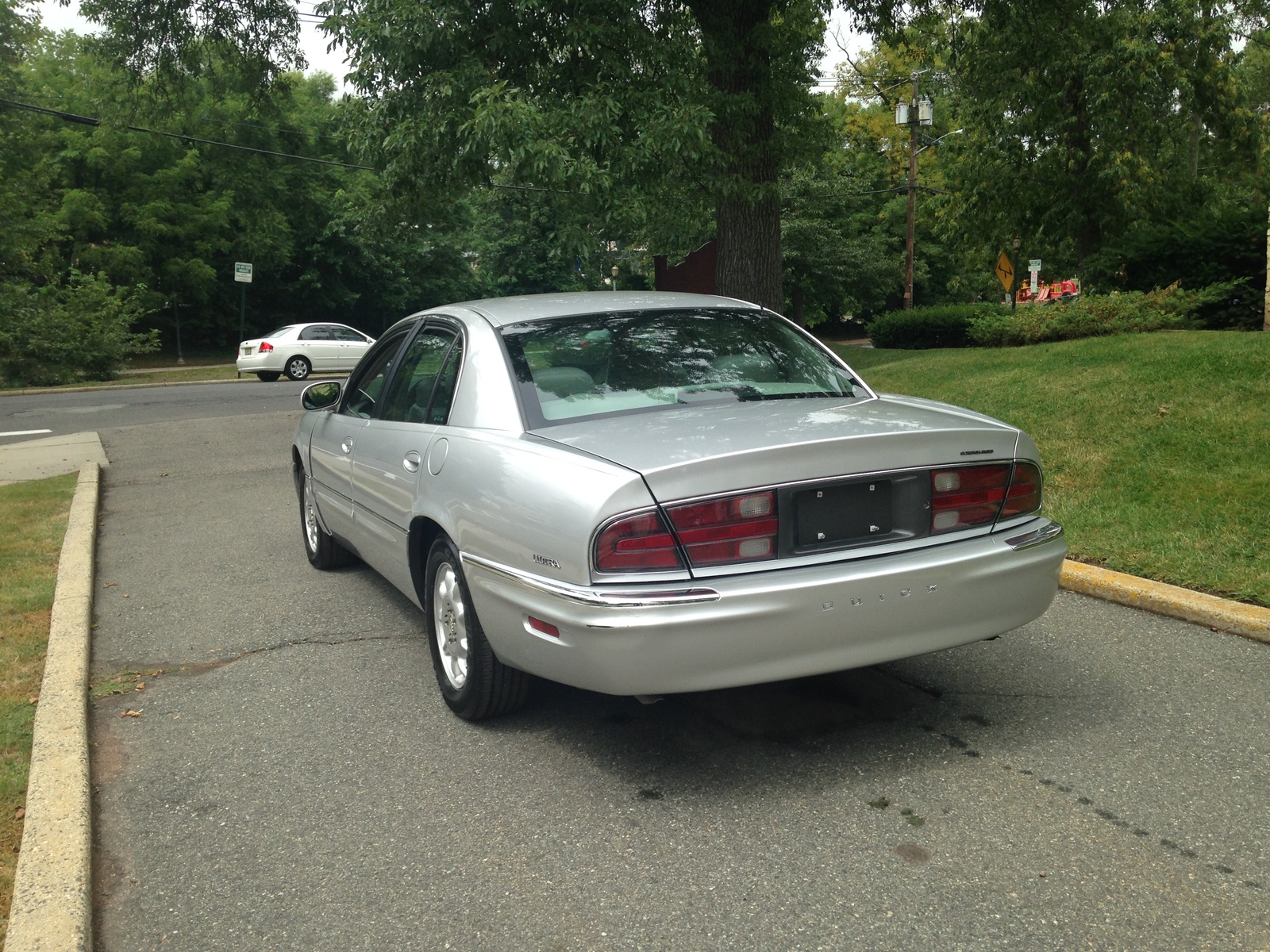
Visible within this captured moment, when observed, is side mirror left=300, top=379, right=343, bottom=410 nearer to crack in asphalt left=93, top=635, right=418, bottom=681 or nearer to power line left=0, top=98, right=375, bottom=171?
crack in asphalt left=93, top=635, right=418, bottom=681

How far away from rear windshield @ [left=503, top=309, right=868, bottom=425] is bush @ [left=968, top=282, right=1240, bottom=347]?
10.6m

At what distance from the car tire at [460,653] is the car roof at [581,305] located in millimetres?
1042

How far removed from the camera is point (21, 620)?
229 inches

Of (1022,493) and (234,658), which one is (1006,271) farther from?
(234,658)

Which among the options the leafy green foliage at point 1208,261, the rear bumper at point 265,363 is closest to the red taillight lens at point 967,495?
the leafy green foliage at point 1208,261

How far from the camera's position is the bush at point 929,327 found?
19547mm

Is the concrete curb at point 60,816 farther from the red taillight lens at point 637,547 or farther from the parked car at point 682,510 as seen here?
the red taillight lens at point 637,547

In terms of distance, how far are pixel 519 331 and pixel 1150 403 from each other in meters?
6.16

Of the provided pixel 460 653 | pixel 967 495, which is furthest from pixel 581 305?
pixel 967 495

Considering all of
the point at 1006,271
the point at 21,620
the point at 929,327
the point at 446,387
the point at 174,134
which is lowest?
the point at 21,620

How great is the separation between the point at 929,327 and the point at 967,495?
1707cm

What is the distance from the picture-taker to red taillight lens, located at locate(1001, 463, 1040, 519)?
4.07 m

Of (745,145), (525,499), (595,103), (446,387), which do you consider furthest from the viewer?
(745,145)

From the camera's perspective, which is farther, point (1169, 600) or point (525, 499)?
point (1169, 600)
